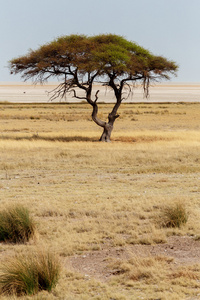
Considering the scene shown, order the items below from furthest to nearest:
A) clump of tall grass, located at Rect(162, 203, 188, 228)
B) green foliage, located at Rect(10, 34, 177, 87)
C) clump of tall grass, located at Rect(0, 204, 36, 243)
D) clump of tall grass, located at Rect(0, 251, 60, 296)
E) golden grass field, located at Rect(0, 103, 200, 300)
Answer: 1. green foliage, located at Rect(10, 34, 177, 87)
2. clump of tall grass, located at Rect(162, 203, 188, 228)
3. clump of tall grass, located at Rect(0, 204, 36, 243)
4. golden grass field, located at Rect(0, 103, 200, 300)
5. clump of tall grass, located at Rect(0, 251, 60, 296)

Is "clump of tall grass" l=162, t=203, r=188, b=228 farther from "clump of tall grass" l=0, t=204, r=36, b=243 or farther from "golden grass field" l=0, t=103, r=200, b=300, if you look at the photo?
"clump of tall grass" l=0, t=204, r=36, b=243

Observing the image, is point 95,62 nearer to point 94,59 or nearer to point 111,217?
point 94,59

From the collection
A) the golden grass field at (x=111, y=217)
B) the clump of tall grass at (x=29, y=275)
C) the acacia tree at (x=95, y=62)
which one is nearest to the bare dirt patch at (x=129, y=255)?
the golden grass field at (x=111, y=217)

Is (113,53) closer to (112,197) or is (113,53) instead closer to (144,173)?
(144,173)

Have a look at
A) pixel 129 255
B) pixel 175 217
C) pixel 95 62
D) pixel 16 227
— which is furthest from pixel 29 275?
pixel 95 62

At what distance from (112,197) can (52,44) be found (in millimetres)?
19778

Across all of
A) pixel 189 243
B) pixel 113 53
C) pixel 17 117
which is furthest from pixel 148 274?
pixel 17 117

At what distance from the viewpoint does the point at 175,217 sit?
33.1 ft

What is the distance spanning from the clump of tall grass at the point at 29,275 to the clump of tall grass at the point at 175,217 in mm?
3808

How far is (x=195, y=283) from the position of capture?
678 centimetres

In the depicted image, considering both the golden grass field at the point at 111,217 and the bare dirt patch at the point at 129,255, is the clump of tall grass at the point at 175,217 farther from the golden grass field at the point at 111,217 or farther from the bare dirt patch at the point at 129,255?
the bare dirt patch at the point at 129,255

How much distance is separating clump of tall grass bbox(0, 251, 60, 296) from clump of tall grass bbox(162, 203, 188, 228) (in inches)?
150

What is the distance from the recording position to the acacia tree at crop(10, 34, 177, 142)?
2936 cm

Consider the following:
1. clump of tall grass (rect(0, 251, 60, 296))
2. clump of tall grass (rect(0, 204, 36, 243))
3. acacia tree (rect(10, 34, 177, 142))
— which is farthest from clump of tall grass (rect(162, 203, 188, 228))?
acacia tree (rect(10, 34, 177, 142))
